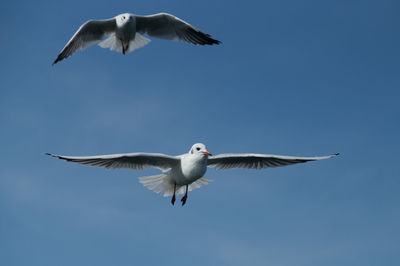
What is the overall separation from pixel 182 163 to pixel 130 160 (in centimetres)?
132

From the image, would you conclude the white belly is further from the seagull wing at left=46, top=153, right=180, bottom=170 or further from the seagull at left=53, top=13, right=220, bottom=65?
the seagull at left=53, top=13, right=220, bottom=65

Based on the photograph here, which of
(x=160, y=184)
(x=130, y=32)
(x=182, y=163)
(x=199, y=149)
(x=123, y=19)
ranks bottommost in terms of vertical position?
(x=160, y=184)

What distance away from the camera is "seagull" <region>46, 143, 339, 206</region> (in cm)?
1262

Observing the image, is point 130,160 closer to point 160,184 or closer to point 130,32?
point 160,184

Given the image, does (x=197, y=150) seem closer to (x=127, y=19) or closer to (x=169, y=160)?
(x=169, y=160)

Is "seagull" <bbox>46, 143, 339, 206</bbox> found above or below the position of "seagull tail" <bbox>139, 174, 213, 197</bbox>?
above

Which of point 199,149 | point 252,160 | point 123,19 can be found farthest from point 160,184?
point 123,19

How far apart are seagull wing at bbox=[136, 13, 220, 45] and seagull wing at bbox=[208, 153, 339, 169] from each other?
479 cm

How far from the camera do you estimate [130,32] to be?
17188 mm

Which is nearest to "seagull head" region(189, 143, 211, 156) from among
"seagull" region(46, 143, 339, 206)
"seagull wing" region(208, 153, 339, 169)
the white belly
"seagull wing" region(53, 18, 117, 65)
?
"seagull" region(46, 143, 339, 206)

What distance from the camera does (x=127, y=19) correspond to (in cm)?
1677

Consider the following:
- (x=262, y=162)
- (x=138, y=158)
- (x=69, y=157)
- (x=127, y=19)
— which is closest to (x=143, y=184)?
(x=138, y=158)

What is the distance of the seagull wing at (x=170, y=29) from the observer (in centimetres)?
1720

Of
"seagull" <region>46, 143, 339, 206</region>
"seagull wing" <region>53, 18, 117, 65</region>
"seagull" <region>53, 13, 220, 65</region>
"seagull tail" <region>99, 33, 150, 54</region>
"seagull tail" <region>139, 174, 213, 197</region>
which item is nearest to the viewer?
"seagull" <region>46, 143, 339, 206</region>
